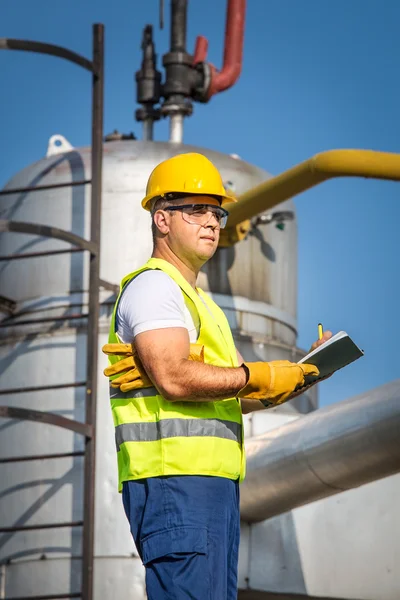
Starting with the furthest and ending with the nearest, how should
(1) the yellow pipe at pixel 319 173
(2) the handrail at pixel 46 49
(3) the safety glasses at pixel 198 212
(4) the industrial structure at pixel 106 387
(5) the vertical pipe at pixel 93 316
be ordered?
(2) the handrail at pixel 46 49 < (5) the vertical pipe at pixel 93 316 < (4) the industrial structure at pixel 106 387 < (1) the yellow pipe at pixel 319 173 < (3) the safety glasses at pixel 198 212

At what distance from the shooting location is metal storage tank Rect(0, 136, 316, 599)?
7676mm

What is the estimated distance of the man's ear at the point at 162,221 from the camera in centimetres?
356

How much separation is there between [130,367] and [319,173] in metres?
3.91

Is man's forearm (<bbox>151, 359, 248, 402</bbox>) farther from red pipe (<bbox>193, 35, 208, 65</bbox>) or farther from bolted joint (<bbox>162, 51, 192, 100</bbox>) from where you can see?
red pipe (<bbox>193, 35, 208, 65</bbox>)

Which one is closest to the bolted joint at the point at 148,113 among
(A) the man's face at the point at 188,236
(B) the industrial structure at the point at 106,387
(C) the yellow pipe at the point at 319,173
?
(B) the industrial structure at the point at 106,387

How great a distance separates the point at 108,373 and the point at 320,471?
347 centimetres

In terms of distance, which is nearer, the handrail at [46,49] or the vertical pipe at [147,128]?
the handrail at [46,49]

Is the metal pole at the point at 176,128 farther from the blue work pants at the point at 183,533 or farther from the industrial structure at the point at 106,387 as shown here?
the blue work pants at the point at 183,533

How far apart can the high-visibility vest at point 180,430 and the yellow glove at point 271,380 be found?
0.46 feet

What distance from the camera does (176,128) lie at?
887cm

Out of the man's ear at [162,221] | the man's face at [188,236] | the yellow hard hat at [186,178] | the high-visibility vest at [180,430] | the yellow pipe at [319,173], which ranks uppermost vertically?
the yellow pipe at [319,173]

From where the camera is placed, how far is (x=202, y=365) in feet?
10.6

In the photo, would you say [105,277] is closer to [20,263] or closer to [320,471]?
[20,263]

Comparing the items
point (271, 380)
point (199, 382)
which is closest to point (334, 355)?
point (271, 380)
